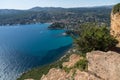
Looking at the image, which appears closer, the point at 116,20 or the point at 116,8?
the point at 116,8

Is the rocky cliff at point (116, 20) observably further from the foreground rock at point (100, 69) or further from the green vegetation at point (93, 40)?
the foreground rock at point (100, 69)

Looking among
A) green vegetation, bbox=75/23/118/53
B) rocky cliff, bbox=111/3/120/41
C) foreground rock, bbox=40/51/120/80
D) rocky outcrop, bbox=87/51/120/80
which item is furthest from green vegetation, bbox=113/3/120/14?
rocky outcrop, bbox=87/51/120/80

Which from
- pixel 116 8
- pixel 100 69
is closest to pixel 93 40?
pixel 100 69

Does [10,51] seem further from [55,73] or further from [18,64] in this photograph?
[55,73]

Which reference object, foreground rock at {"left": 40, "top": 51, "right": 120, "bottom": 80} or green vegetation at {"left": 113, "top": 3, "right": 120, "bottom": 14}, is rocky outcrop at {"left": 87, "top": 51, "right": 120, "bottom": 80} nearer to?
foreground rock at {"left": 40, "top": 51, "right": 120, "bottom": 80}

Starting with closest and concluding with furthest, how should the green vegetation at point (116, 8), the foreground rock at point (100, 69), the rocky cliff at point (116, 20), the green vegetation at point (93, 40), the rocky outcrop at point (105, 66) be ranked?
the foreground rock at point (100, 69) < the rocky outcrop at point (105, 66) < the green vegetation at point (93, 40) < the green vegetation at point (116, 8) < the rocky cliff at point (116, 20)

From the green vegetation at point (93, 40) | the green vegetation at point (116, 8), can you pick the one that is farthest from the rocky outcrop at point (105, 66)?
the green vegetation at point (116, 8)

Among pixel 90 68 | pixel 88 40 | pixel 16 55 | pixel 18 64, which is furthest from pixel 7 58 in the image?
pixel 90 68

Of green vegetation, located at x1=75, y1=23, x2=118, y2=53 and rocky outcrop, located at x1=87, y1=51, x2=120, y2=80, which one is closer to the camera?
rocky outcrop, located at x1=87, y1=51, x2=120, y2=80

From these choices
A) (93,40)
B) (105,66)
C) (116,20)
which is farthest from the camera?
(116,20)

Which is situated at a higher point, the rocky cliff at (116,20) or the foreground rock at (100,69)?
the foreground rock at (100,69)

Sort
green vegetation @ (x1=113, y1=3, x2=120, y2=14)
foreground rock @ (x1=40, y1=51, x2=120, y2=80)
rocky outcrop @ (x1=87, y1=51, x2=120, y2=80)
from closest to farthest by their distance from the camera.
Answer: foreground rock @ (x1=40, y1=51, x2=120, y2=80)
rocky outcrop @ (x1=87, y1=51, x2=120, y2=80)
green vegetation @ (x1=113, y1=3, x2=120, y2=14)

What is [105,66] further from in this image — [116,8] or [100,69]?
[116,8]
